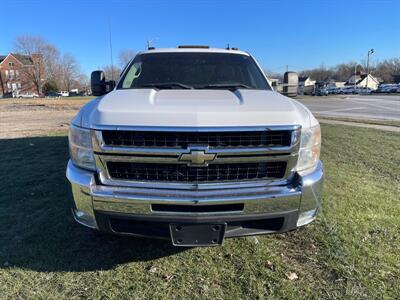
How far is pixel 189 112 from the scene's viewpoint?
7.95 feet

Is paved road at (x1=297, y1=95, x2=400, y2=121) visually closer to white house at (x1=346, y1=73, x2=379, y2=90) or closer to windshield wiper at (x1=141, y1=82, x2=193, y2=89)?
windshield wiper at (x1=141, y1=82, x2=193, y2=89)

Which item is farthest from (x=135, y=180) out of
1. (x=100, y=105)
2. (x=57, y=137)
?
(x=57, y=137)

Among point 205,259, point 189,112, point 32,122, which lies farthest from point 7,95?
point 189,112

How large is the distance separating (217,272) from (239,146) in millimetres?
1156

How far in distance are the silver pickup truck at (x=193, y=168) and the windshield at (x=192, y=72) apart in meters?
0.99

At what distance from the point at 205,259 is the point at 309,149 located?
1373mm

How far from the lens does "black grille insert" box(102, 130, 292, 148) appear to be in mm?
2408

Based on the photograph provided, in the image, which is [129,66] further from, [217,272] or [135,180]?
[217,272]

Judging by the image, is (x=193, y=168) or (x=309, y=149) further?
(x=309, y=149)

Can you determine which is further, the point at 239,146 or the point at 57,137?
the point at 57,137

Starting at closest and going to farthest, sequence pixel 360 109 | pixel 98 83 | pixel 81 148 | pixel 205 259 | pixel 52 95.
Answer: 1. pixel 81 148
2. pixel 205 259
3. pixel 98 83
4. pixel 360 109
5. pixel 52 95

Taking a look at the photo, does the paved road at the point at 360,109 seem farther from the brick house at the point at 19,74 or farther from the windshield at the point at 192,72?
the brick house at the point at 19,74

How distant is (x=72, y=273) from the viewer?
280 centimetres

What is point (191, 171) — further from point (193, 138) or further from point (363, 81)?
point (363, 81)
